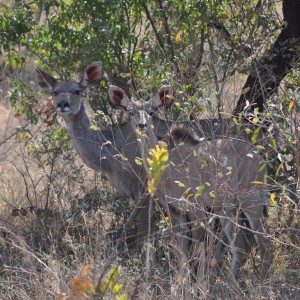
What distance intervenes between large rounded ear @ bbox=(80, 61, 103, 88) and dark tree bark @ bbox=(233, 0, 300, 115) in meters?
1.43

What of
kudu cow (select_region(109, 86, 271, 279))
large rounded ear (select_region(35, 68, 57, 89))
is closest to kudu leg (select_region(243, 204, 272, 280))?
kudu cow (select_region(109, 86, 271, 279))

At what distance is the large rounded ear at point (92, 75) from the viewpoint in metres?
8.27

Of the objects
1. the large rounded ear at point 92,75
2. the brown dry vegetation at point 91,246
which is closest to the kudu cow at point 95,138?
the large rounded ear at point 92,75

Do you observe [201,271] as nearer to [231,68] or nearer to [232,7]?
[231,68]

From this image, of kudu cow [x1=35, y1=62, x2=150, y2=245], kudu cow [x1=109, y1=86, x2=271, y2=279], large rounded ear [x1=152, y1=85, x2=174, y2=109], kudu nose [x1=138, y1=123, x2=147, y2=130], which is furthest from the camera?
kudu cow [x1=35, y1=62, x2=150, y2=245]

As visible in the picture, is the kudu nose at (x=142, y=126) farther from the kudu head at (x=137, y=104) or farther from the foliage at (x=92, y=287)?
the foliage at (x=92, y=287)

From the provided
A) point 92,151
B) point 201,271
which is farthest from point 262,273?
point 92,151

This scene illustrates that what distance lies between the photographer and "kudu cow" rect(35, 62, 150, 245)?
8.22m

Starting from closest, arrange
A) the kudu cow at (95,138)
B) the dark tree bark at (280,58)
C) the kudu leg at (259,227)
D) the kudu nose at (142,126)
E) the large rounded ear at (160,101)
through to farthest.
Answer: the kudu leg at (259,227), the kudu nose at (142,126), the large rounded ear at (160,101), the dark tree bark at (280,58), the kudu cow at (95,138)

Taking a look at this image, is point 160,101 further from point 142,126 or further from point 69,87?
point 69,87

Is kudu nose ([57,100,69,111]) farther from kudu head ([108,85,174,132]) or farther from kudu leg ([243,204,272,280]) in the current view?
kudu leg ([243,204,272,280])

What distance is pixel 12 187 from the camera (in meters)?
9.48

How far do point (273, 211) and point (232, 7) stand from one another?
2.16m

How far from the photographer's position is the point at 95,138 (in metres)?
8.57
